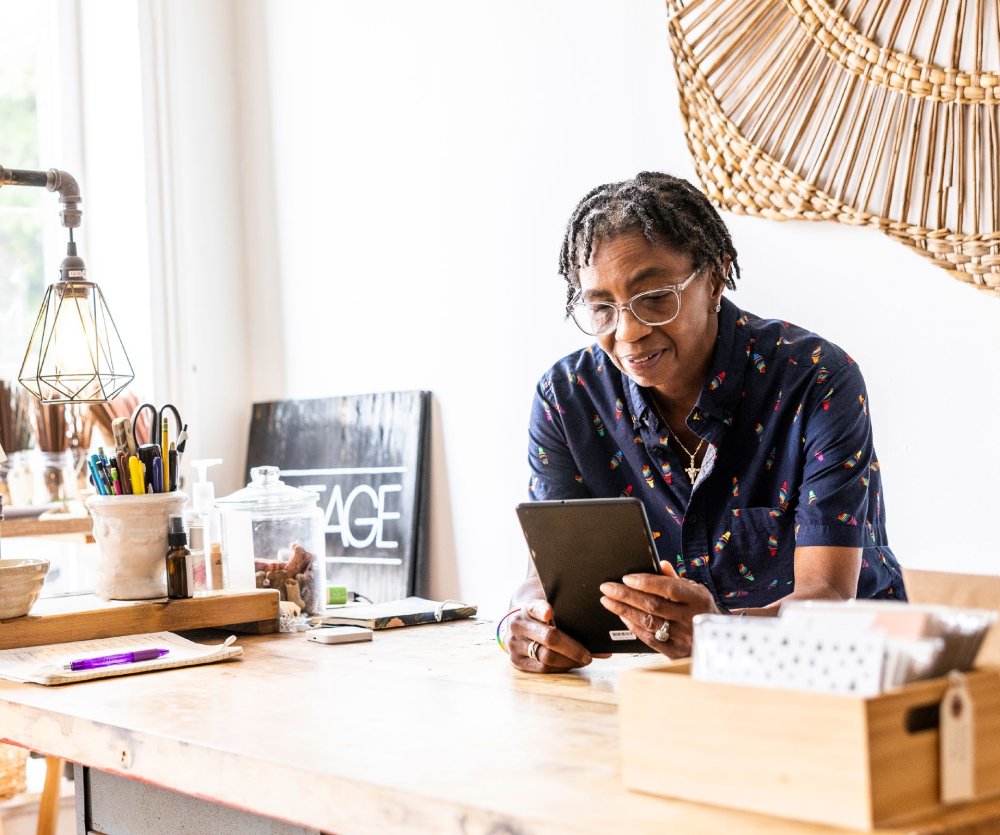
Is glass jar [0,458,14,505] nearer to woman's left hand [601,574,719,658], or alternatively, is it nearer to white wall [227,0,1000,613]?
white wall [227,0,1000,613]

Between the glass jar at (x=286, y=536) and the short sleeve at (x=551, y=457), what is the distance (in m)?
0.37

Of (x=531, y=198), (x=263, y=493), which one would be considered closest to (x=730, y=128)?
(x=531, y=198)

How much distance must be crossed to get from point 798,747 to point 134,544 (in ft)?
4.16

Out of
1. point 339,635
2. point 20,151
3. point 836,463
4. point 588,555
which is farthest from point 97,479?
point 20,151

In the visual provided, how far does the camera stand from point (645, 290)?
172cm

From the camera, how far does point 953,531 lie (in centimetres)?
207

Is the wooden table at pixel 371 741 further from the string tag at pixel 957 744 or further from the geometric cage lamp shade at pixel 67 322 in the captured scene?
the geometric cage lamp shade at pixel 67 322

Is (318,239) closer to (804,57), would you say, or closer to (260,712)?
(804,57)

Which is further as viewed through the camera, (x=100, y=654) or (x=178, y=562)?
(x=178, y=562)

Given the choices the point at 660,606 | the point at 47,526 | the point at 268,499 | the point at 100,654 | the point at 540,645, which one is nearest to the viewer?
the point at 660,606

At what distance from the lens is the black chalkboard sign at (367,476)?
2.93 meters

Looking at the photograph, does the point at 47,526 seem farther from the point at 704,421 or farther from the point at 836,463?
the point at 836,463

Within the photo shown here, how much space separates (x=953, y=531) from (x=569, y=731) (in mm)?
1159

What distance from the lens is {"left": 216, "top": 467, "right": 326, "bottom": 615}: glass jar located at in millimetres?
1989
